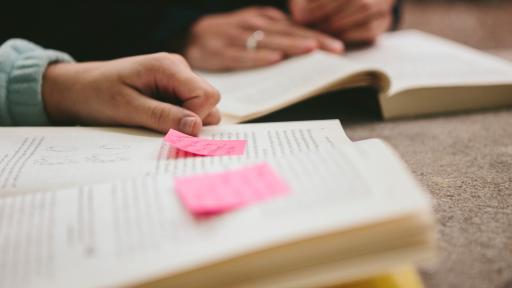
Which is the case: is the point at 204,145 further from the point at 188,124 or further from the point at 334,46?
the point at 334,46

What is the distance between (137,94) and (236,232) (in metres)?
0.31

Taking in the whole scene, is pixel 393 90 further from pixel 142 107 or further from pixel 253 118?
pixel 142 107

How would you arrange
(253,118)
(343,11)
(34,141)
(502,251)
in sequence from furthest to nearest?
(343,11) → (253,118) → (34,141) → (502,251)

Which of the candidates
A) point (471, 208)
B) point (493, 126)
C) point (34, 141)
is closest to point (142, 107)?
point (34, 141)

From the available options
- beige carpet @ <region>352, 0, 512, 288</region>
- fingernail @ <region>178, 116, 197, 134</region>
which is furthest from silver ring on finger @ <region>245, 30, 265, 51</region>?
fingernail @ <region>178, 116, 197, 134</region>

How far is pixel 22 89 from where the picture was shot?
59cm

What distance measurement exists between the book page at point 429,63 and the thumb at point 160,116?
0.32m

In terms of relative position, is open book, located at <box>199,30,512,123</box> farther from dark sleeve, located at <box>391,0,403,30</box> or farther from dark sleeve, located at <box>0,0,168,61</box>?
dark sleeve, located at <box>391,0,403,30</box>

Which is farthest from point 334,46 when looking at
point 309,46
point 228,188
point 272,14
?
point 228,188

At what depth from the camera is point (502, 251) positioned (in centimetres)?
36

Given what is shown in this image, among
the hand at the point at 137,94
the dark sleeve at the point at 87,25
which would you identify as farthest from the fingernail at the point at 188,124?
the dark sleeve at the point at 87,25

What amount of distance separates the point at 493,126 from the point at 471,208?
0.93 feet

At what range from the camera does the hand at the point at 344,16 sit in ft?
3.08

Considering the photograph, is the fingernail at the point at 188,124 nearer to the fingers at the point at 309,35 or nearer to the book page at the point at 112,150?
the book page at the point at 112,150
